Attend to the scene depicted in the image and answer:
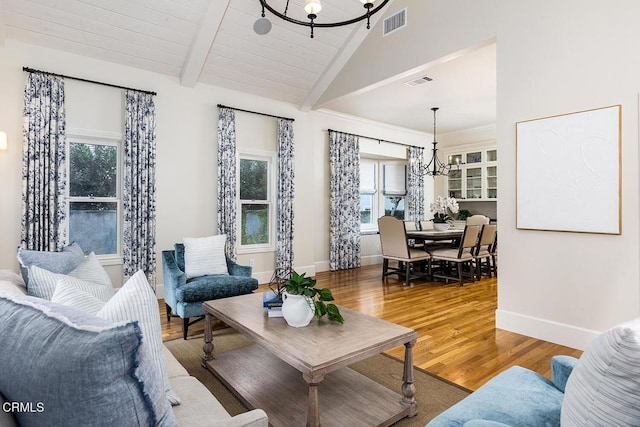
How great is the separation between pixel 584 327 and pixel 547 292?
38 cm

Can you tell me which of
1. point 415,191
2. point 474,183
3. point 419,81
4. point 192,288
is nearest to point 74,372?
point 192,288

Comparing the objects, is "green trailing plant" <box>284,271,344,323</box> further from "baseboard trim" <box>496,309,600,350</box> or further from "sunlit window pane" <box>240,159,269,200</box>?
"sunlit window pane" <box>240,159,269,200</box>

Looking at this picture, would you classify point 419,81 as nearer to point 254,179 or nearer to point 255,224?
point 254,179

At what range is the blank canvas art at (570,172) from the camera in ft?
9.32

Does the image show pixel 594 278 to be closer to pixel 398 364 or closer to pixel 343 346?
pixel 398 364

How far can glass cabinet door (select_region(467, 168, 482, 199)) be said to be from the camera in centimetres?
809

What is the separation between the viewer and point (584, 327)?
300cm

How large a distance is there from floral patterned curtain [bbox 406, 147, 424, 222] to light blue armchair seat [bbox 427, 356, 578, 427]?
22.8 ft

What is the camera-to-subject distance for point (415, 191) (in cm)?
841

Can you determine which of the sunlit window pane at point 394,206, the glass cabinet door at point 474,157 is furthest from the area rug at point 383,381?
the glass cabinet door at point 474,157

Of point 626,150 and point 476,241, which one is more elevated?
point 626,150

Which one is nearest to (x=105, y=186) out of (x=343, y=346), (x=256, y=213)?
(x=256, y=213)

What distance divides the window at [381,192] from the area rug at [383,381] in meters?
5.15

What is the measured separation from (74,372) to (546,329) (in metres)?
3.68
